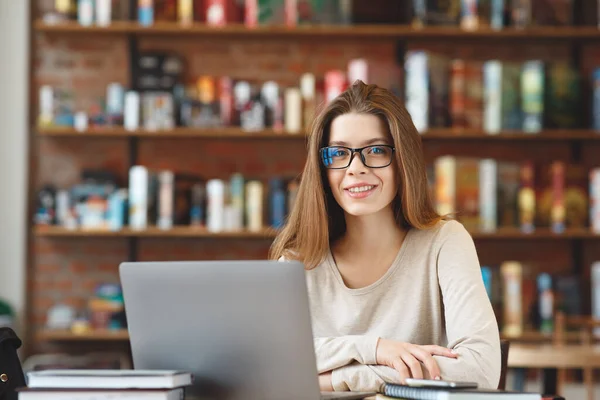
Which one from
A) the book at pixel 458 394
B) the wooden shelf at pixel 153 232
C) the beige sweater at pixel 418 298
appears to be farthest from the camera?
the wooden shelf at pixel 153 232

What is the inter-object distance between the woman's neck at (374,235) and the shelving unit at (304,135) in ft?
6.53

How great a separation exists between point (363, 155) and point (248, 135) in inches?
87.3

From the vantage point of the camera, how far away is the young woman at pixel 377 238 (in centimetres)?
189

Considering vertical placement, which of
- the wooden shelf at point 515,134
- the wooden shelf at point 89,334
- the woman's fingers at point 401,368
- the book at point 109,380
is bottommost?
the wooden shelf at point 89,334

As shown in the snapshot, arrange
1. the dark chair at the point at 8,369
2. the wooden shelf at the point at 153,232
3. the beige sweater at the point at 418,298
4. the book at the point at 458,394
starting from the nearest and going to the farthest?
the book at the point at 458,394
the dark chair at the point at 8,369
the beige sweater at the point at 418,298
the wooden shelf at the point at 153,232

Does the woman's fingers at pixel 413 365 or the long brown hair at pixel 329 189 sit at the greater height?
the long brown hair at pixel 329 189

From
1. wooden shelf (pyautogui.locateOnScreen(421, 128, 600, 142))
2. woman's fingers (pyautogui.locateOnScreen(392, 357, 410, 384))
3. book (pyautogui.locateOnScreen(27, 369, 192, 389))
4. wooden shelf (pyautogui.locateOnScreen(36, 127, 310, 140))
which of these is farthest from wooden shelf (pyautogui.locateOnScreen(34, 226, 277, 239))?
book (pyautogui.locateOnScreen(27, 369, 192, 389))

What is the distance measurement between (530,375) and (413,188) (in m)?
2.54

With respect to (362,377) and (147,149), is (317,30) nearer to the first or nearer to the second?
(147,149)

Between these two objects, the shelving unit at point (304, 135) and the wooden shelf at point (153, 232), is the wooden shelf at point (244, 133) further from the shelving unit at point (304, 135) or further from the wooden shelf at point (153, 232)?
the wooden shelf at point (153, 232)

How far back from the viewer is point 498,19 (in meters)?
4.10

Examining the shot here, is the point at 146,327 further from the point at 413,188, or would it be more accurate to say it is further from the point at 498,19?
the point at 498,19

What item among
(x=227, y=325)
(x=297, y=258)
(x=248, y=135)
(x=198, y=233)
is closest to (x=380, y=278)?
(x=297, y=258)

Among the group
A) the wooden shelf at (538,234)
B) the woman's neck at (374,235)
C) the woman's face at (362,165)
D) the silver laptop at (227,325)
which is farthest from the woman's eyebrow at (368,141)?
the wooden shelf at (538,234)
